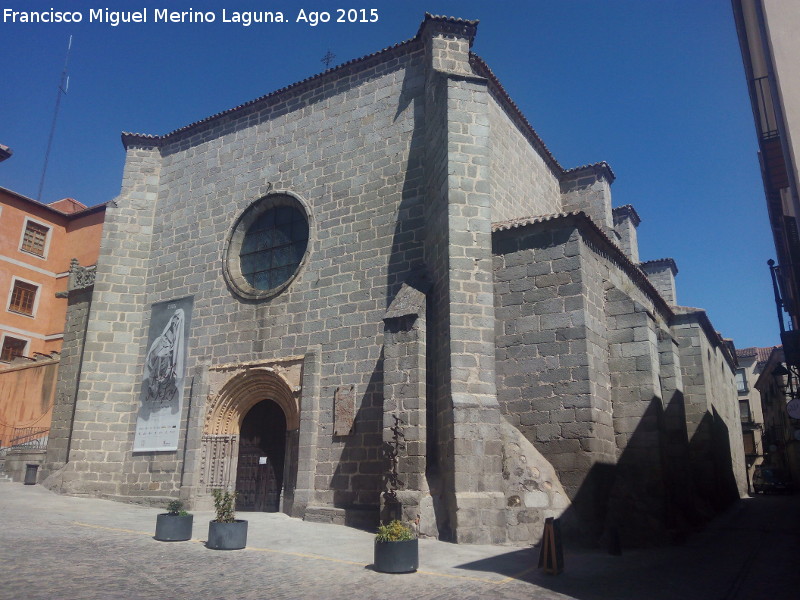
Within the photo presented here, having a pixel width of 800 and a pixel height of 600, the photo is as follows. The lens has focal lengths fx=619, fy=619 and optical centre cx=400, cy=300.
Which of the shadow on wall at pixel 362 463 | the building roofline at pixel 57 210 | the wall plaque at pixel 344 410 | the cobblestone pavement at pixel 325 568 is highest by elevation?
the building roofline at pixel 57 210

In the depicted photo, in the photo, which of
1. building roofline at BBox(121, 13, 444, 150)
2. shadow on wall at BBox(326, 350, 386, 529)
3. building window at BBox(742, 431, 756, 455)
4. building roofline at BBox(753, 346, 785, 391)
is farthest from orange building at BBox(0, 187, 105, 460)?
building window at BBox(742, 431, 756, 455)

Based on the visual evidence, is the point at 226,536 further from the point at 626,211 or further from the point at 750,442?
the point at 750,442

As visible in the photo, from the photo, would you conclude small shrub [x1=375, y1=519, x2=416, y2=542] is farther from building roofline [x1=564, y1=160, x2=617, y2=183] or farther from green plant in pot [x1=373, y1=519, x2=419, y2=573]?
→ building roofline [x1=564, y1=160, x2=617, y2=183]

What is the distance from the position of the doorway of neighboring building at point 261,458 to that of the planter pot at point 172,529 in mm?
4112

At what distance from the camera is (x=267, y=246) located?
14180 mm

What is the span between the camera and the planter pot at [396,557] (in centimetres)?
680

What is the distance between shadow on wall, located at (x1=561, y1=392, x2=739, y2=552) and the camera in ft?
30.4

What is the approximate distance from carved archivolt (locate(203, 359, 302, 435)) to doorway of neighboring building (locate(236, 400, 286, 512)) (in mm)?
263

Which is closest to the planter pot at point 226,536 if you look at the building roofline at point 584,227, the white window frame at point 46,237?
the building roofline at point 584,227

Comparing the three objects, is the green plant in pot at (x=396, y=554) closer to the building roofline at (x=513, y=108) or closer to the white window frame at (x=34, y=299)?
the building roofline at (x=513, y=108)

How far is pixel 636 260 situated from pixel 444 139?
12.1 meters

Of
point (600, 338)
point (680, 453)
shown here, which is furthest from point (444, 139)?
point (680, 453)

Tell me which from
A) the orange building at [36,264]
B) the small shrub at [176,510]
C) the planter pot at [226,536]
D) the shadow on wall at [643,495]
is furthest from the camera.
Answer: the orange building at [36,264]

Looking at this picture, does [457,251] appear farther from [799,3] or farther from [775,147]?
[775,147]
